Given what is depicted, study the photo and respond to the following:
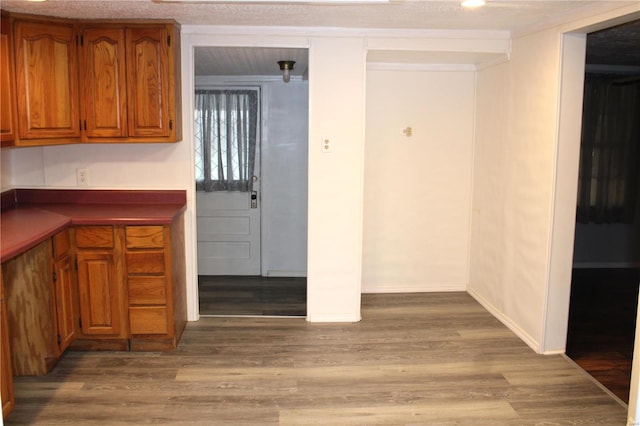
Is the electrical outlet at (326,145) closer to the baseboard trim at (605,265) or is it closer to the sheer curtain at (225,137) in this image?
the sheer curtain at (225,137)

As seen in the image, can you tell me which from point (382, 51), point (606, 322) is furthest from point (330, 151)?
point (606, 322)

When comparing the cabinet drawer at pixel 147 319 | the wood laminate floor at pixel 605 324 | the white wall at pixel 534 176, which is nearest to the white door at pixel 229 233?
the cabinet drawer at pixel 147 319

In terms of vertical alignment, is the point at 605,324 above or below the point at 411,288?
below

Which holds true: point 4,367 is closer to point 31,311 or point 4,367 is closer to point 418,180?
point 31,311

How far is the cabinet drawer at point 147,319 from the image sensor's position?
12.6 feet

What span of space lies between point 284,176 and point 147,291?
8.03 feet

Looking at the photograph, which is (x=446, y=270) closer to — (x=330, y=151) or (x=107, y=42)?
(x=330, y=151)

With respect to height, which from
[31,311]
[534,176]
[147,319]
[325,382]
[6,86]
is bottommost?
[325,382]

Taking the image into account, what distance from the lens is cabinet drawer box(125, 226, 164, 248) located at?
3.75m

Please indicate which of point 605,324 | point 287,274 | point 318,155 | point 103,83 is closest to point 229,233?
point 287,274

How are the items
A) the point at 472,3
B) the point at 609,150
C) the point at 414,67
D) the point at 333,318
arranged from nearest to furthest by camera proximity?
the point at 472,3 < the point at 333,318 < the point at 414,67 < the point at 609,150

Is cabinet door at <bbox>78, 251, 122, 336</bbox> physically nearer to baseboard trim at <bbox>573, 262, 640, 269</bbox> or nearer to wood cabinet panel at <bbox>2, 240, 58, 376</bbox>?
wood cabinet panel at <bbox>2, 240, 58, 376</bbox>

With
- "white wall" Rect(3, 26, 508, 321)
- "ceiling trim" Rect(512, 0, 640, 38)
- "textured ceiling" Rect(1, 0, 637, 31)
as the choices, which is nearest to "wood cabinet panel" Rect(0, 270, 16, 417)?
"white wall" Rect(3, 26, 508, 321)

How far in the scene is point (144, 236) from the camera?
377 centimetres
